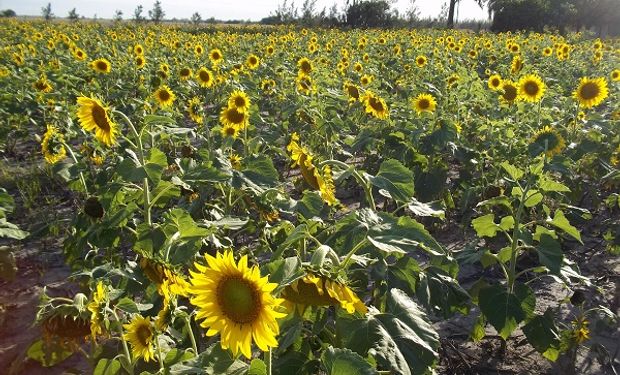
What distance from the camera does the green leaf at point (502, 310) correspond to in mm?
2355

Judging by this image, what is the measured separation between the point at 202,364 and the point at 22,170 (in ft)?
17.3

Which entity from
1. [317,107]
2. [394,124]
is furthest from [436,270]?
[317,107]

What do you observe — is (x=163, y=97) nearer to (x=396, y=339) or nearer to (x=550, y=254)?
(x=550, y=254)

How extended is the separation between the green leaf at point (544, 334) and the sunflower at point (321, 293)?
1.43m

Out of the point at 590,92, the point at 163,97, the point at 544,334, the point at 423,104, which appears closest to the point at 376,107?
the point at 423,104

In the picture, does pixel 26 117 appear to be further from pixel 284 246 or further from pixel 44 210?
pixel 284 246

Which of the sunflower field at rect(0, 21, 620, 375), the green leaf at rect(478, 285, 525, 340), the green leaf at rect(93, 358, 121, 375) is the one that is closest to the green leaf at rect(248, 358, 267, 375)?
the sunflower field at rect(0, 21, 620, 375)

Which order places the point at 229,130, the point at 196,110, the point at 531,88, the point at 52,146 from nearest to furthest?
the point at 52,146
the point at 229,130
the point at 196,110
the point at 531,88

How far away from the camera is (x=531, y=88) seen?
555 centimetres

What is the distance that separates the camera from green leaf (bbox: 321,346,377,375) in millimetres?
1346

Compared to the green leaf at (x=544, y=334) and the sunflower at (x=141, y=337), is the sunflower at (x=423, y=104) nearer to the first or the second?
the green leaf at (x=544, y=334)

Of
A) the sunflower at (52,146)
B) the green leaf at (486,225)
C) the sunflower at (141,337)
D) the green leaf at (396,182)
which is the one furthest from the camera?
the sunflower at (52,146)

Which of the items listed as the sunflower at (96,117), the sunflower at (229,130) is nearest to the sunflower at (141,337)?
the sunflower at (96,117)

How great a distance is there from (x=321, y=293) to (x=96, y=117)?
6.15ft
